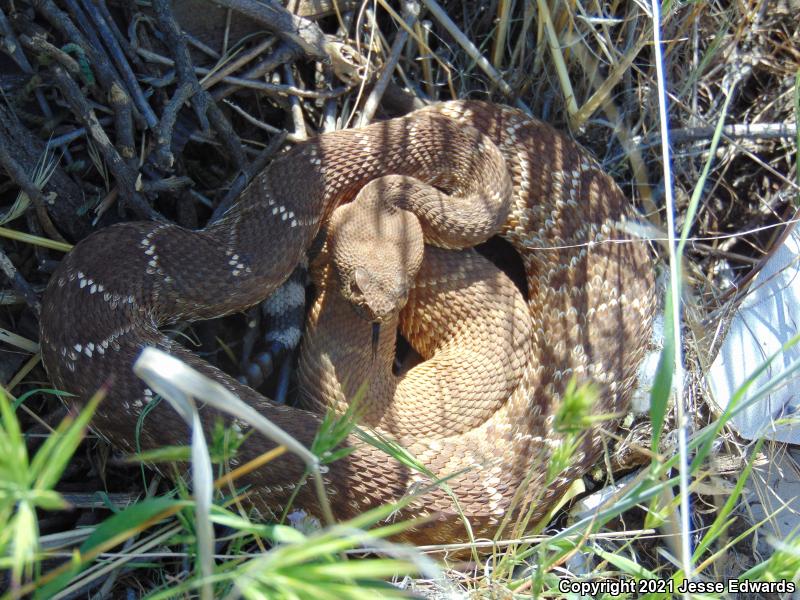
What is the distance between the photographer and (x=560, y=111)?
13.3 ft

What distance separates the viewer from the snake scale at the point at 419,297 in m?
2.98

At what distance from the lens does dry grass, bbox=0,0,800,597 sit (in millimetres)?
3229

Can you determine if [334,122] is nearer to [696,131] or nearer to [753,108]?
[696,131]

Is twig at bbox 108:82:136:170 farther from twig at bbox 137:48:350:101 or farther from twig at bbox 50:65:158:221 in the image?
twig at bbox 137:48:350:101

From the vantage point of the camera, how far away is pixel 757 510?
3.36 m

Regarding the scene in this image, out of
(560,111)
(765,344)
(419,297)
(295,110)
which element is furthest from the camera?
(560,111)

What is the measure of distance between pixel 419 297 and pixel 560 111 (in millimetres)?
1298

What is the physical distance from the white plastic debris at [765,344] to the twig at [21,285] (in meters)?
3.05

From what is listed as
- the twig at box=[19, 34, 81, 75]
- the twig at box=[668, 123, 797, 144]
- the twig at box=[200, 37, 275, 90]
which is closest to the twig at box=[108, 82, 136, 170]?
the twig at box=[19, 34, 81, 75]

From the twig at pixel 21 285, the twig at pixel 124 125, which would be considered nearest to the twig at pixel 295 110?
the twig at pixel 124 125

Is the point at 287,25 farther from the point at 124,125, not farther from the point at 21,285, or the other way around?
the point at 21,285

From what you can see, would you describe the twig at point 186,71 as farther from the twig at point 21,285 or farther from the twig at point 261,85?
the twig at point 21,285

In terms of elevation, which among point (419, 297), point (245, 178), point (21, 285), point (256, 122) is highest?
point (256, 122)

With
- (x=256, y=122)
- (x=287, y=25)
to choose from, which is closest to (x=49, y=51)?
(x=256, y=122)
